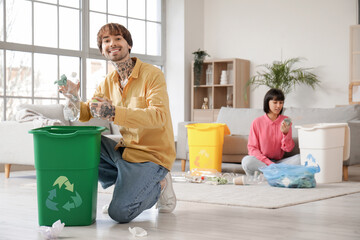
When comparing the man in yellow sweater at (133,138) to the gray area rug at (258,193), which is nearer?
the man in yellow sweater at (133,138)

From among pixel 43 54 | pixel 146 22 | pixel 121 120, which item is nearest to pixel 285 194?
pixel 121 120

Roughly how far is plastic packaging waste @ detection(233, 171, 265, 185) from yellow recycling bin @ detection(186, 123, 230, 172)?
58 cm

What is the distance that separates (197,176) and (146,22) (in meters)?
3.99

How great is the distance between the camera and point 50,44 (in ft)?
22.7

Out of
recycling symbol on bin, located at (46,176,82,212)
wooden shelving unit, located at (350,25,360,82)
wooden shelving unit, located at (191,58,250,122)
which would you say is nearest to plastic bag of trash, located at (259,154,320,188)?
recycling symbol on bin, located at (46,176,82,212)

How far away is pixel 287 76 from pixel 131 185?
5.04 metres

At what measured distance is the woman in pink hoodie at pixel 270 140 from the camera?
5.01 metres

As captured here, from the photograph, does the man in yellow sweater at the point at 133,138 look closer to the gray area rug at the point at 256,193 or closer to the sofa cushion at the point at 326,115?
the gray area rug at the point at 256,193

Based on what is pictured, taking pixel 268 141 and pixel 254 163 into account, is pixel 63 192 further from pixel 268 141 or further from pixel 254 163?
pixel 268 141

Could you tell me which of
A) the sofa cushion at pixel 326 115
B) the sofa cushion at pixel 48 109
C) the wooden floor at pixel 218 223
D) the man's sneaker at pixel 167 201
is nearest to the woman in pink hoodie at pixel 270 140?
the sofa cushion at pixel 326 115

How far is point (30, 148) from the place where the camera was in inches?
211

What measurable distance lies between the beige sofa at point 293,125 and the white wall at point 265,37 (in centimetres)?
195

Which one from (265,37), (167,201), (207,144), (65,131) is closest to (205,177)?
(207,144)

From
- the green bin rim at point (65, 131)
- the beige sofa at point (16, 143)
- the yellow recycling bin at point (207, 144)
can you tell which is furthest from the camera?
the yellow recycling bin at point (207, 144)
